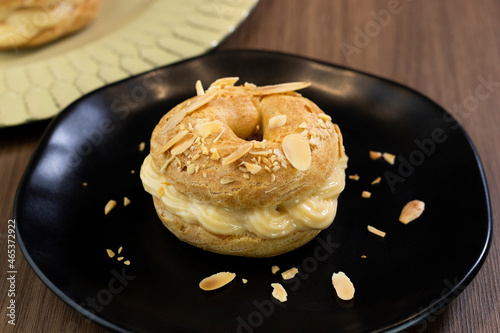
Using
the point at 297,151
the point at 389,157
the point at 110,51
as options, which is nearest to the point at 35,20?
the point at 110,51

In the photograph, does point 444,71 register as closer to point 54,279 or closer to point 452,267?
point 452,267

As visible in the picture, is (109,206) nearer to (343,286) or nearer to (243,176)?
(243,176)

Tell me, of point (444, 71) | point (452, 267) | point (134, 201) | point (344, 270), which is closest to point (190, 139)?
point (134, 201)

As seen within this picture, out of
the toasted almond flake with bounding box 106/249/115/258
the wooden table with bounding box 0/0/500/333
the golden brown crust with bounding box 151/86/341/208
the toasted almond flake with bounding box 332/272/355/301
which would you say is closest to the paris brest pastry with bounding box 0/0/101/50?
the wooden table with bounding box 0/0/500/333

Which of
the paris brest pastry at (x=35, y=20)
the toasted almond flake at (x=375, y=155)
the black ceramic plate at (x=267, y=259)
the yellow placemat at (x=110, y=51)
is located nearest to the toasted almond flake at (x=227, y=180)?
the black ceramic plate at (x=267, y=259)

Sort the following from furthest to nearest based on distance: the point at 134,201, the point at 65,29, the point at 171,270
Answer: the point at 65,29 → the point at 134,201 → the point at 171,270

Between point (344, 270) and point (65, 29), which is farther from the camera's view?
point (65, 29)

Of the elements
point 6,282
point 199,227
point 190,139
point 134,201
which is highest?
point 190,139

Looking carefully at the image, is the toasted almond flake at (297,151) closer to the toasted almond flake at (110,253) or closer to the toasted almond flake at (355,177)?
the toasted almond flake at (355,177)
